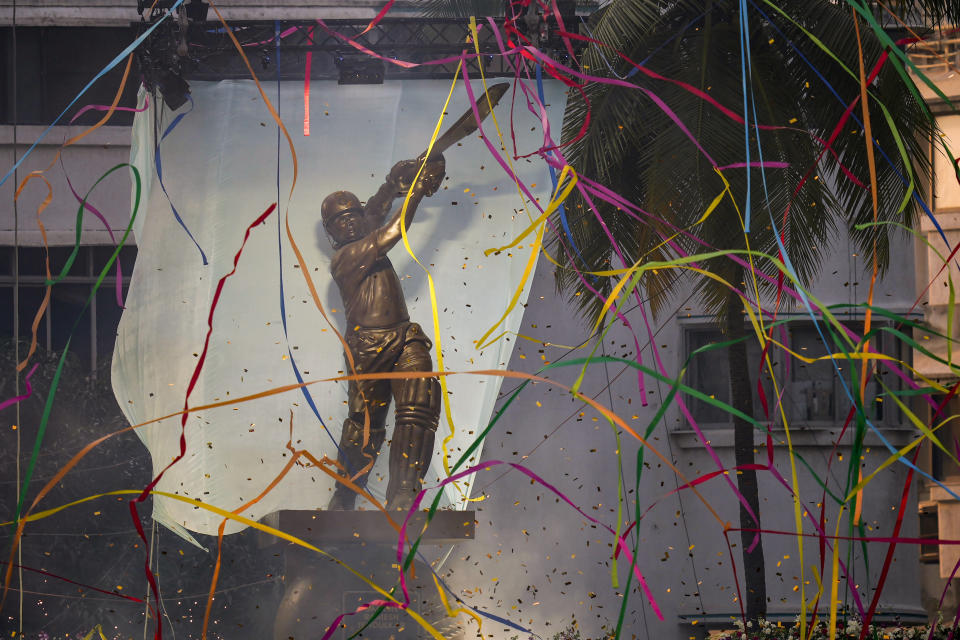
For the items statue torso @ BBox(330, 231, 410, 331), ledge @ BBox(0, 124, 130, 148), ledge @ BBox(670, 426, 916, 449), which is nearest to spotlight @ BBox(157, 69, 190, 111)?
statue torso @ BBox(330, 231, 410, 331)

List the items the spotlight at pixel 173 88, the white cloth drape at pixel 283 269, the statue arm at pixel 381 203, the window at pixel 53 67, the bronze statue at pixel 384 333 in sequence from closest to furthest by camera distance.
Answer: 1. the bronze statue at pixel 384 333
2. the statue arm at pixel 381 203
3. the spotlight at pixel 173 88
4. the white cloth drape at pixel 283 269
5. the window at pixel 53 67

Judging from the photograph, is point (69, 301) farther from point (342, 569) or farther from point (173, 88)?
point (342, 569)

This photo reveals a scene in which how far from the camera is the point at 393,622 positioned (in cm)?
841

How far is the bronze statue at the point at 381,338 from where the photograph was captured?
7039 mm

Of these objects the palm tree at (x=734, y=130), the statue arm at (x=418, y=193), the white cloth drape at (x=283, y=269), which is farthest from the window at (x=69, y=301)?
the palm tree at (x=734, y=130)

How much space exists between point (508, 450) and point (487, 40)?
4344 mm

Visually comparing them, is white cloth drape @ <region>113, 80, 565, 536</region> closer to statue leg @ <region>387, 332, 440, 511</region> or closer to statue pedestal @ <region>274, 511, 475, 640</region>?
statue pedestal @ <region>274, 511, 475, 640</region>

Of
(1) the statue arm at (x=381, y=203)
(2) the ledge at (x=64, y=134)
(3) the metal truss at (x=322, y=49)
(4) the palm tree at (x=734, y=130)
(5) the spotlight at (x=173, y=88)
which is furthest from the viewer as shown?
(2) the ledge at (x=64, y=134)

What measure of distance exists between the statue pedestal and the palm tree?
1.98 meters

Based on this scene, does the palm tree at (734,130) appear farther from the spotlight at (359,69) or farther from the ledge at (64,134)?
the ledge at (64,134)

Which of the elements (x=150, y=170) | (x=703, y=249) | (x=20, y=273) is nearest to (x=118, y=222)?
(x=20, y=273)

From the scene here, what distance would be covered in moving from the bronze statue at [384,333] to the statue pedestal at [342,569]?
0.29 meters

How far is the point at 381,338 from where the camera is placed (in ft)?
23.7

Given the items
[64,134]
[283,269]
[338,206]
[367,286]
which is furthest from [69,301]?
[367,286]
